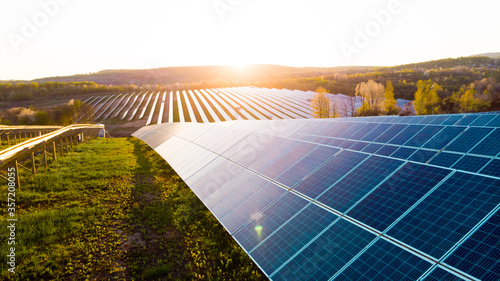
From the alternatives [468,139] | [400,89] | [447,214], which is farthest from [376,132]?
[400,89]

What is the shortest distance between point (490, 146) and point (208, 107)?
277 ft

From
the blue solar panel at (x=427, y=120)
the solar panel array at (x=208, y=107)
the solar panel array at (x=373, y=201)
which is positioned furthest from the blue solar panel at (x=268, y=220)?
the solar panel array at (x=208, y=107)

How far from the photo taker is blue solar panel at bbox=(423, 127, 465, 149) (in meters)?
10.5

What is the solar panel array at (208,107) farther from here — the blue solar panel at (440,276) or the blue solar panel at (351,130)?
the blue solar panel at (440,276)

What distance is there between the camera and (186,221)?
48.1ft

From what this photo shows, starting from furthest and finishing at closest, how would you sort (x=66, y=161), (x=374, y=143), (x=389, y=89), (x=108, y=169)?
(x=389, y=89)
(x=66, y=161)
(x=108, y=169)
(x=374, y=143)

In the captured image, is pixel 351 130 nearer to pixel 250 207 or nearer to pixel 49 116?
pixel 250 207

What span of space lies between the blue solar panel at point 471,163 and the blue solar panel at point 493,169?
0.15m

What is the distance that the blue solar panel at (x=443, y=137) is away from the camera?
10.5m

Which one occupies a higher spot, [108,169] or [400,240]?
[400,240]

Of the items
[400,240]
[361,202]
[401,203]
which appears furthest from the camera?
[361,202]

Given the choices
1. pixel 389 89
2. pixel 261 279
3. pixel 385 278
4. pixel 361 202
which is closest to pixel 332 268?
pixel 385 278

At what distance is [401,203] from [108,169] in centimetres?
2541

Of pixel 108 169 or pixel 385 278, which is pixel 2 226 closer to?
pixel 108 169
